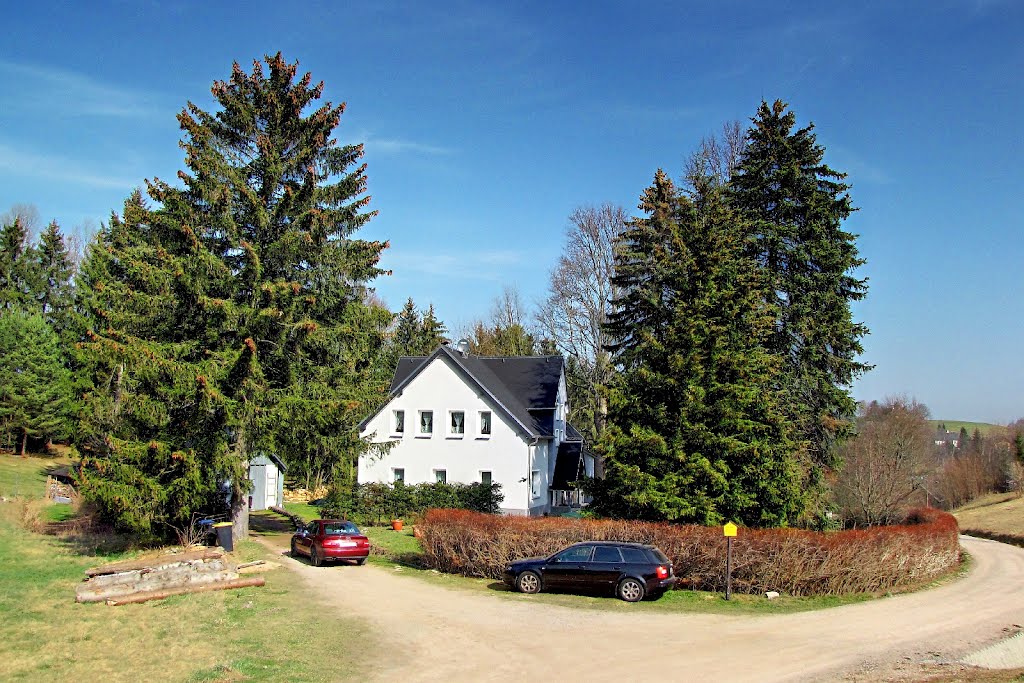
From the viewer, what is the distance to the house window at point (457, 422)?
125 ft

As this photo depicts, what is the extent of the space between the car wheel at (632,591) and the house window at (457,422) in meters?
21.2

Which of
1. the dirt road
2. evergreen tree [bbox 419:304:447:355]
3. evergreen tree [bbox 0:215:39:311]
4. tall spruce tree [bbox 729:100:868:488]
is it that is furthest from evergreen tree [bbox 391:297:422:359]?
the dirt road

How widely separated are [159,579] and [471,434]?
70.8 feet

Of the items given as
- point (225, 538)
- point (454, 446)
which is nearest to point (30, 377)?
point (454, 446)

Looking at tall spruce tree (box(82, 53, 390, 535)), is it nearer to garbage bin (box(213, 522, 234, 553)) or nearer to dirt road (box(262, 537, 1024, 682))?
garbage bin (box(213, 522, 234, 553))

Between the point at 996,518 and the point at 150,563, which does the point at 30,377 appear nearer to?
the point at 150,563

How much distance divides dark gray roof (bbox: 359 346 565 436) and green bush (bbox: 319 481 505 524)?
15.1ft

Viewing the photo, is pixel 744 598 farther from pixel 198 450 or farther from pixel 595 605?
pixel 198 450

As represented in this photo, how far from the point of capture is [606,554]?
18.1 meters

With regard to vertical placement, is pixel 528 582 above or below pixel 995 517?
above

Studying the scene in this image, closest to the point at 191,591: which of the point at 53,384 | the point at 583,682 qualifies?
the point at 583,682

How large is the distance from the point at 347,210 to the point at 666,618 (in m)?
17.7

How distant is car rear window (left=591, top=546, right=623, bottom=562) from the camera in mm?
17938

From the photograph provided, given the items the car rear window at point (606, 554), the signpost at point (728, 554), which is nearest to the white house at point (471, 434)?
the car rear window at point (606, 554)
